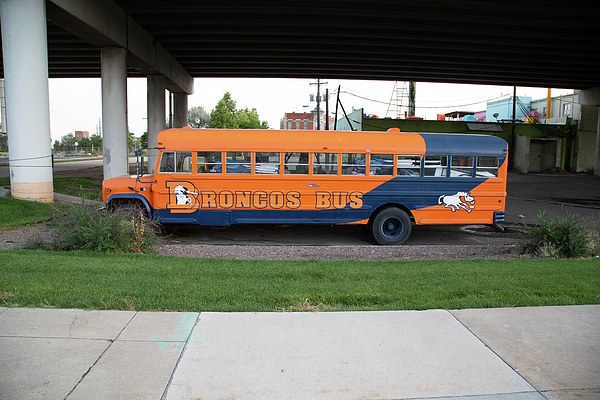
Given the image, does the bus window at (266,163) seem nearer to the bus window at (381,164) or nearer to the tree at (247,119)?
the bus window at (381,164)

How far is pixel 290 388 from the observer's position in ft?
10.8

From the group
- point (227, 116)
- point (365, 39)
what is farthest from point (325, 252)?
point (227, 116)

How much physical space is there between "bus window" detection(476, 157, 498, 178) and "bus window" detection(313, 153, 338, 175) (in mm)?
3485

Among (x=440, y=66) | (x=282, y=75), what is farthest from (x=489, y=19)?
(x=282, y=75)

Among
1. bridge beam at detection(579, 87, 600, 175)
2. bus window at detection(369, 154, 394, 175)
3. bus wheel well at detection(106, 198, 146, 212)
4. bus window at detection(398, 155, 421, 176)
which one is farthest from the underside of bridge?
bus window at detection(369, 154, 394, 175)

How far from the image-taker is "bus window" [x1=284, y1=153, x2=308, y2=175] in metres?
9.80

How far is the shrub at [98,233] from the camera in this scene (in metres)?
7.23

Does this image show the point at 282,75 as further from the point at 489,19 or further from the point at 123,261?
the point at 123,261

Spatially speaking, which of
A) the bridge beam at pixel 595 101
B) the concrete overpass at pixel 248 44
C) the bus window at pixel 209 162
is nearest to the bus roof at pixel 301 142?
the bus window at pixel 209 162

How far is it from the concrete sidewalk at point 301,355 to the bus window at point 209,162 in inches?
216

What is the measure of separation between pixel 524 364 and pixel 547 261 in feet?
13.6

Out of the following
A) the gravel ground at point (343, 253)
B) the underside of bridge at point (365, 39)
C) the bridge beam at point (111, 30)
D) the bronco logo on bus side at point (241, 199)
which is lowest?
the gravel ground at point (343, 253)

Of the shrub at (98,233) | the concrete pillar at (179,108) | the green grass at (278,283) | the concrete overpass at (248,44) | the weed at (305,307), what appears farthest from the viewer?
the concrete pillar at (179,108)

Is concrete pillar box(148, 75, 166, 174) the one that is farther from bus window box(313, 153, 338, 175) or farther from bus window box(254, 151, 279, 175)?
bus window box(313, 153, 338, 175)
